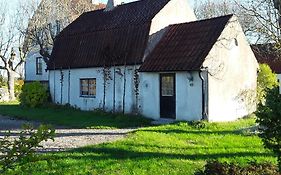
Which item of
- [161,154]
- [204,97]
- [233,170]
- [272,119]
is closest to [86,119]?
[204,97]

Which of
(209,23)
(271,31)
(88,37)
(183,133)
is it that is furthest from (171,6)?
(183,133)

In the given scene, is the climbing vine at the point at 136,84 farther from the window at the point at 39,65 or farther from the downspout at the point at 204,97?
the window at the point at 39,65

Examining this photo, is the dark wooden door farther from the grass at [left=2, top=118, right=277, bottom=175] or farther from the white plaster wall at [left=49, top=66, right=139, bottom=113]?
the grass at [left=2, top=118, right=277, bottom=175]

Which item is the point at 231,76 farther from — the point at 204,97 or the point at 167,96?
the point at 167,96

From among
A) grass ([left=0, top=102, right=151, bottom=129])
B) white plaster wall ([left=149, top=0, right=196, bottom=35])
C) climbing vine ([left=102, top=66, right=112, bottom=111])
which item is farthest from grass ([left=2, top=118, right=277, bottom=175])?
climbing vine ([left=102, top=66, right=112, bottom=111])

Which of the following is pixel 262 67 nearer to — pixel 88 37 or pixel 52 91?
pixel 88 37

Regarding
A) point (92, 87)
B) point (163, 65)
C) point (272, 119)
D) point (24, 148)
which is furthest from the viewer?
point (92, 87)

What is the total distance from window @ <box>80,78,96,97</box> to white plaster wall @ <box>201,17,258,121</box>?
27.0ft

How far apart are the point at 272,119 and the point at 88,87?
1798 centimetres

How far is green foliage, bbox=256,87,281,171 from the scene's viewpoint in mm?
7289

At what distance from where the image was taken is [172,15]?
2233 centimetres

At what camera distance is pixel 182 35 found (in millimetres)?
20578

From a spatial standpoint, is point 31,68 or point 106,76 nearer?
point 106,76

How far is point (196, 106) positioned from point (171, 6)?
6947 mm
